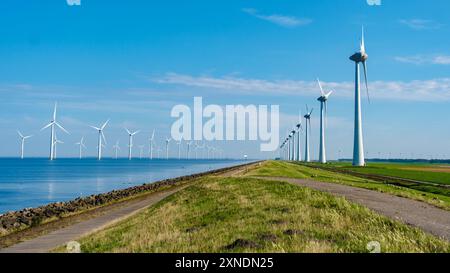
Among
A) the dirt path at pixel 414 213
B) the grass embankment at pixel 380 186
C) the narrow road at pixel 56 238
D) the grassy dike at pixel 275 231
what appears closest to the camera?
the grassy dike at pixel 275 231

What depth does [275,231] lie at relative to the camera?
18.4 metres

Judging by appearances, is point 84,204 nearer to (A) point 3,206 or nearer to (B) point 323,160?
(A) point 3,206

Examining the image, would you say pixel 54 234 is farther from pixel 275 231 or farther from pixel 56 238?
pixel 275 231

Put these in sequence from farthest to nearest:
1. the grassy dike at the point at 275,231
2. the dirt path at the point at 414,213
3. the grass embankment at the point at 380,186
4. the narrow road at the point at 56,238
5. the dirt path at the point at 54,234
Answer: the grass embankment at the point at 380,186 < the dirt path at the point at 54,234 < the narrow road at the point at 56,238 < the dirt path at the point at 414,213 < the grassy dike at the point at 275,231

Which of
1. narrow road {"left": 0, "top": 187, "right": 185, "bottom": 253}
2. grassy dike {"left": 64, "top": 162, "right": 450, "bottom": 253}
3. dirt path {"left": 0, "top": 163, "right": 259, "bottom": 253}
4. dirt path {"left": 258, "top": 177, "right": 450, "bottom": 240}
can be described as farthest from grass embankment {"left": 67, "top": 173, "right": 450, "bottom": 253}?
dirt path {"left": 0, "top": 163, "right": 259, "bottom": 253}

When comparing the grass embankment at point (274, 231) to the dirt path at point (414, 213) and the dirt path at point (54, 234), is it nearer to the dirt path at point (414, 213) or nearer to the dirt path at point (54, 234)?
the dirt path at point (414, 213)

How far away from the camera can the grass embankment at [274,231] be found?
1526 centimetres

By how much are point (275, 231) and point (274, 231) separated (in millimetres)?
40

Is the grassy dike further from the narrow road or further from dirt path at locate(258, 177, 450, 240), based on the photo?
the narrow road

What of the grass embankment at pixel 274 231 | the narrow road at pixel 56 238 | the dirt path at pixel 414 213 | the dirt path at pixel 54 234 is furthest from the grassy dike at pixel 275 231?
the dirt path at pixel 54 234

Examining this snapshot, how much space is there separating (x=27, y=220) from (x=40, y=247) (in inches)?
649

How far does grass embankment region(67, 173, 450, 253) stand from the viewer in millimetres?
15258
